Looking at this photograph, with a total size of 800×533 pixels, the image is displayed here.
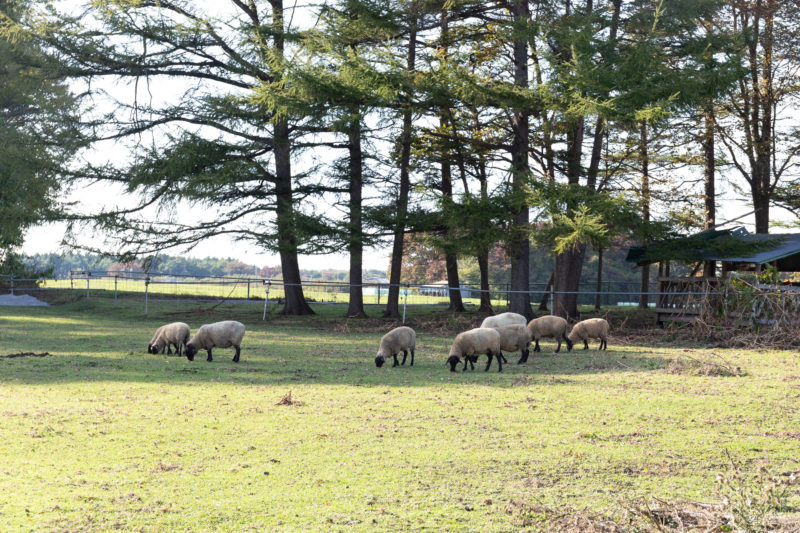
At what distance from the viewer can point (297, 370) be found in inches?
497

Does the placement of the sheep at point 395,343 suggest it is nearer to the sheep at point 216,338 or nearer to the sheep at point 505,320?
the sheep at point 505,320

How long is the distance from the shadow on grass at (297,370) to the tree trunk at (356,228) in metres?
10.9

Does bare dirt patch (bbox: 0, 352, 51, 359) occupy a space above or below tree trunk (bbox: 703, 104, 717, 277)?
below

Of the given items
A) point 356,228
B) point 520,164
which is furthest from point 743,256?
point 356,228

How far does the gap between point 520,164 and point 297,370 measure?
13.8 metres

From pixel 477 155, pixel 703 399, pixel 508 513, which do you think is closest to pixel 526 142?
pixel 477 155

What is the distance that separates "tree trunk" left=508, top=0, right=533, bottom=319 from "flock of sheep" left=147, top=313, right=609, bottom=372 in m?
7.68

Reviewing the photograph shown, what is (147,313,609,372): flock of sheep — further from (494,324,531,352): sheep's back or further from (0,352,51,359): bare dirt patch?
(0,352,51,359): bare dirt patch

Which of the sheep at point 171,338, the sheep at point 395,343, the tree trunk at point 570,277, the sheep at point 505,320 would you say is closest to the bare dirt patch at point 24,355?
the sheep at point 171,338

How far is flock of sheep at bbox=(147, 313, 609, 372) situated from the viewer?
41.5 feet

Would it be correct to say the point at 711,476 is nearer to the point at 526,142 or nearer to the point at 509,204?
the point at 509,204

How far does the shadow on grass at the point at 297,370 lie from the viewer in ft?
36.8

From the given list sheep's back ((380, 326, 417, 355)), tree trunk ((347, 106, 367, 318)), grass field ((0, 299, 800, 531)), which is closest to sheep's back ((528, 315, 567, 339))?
grass field ((0, 299, 800, 531))

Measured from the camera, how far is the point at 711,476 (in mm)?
5930
